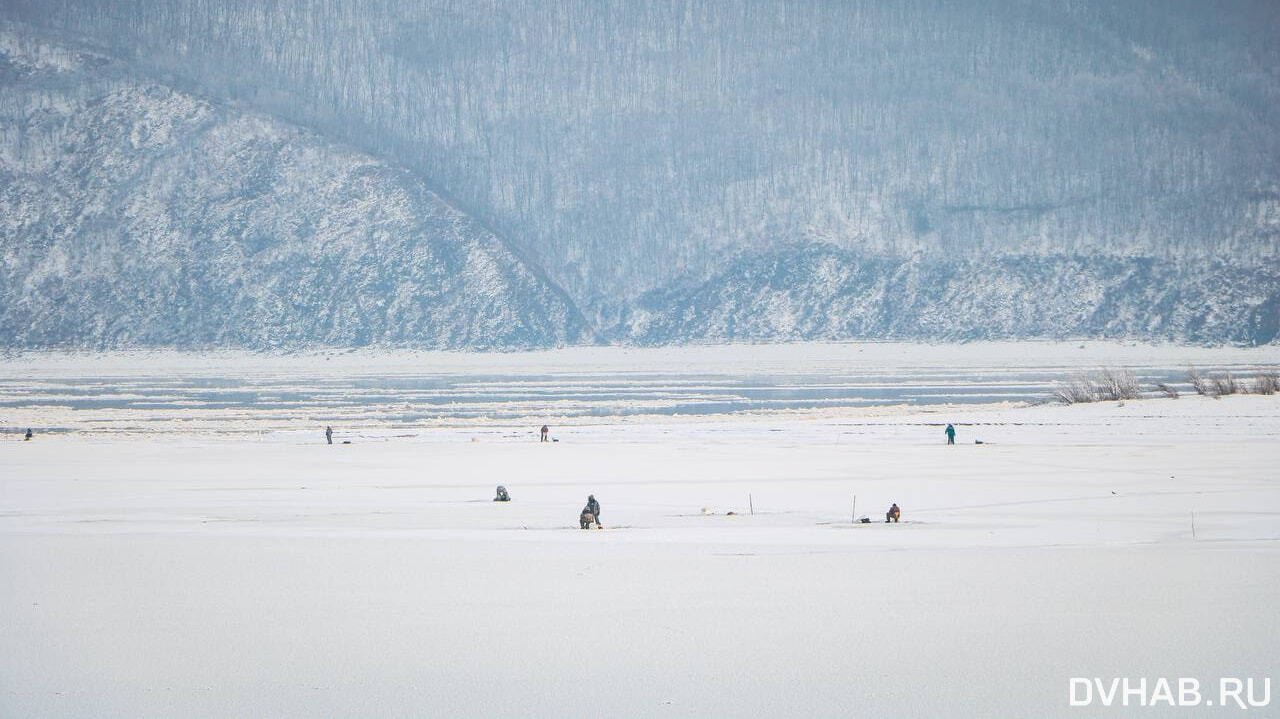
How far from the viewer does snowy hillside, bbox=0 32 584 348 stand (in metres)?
149

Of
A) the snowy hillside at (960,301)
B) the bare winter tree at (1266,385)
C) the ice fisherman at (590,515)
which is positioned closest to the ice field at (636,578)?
the ice fisherman at (590,515)

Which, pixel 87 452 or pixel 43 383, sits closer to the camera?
pixel 87 452

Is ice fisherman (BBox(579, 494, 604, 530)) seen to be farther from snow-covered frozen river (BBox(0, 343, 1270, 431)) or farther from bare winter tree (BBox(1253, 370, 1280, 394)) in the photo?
bare winter tree (BBox(1253, 370, 1280, 394))

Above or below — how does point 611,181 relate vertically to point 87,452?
above

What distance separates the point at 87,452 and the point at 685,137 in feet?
557

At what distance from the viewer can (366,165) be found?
17288cm

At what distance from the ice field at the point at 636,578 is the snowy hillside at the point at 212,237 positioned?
120641 mm

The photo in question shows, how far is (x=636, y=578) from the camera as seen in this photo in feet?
46.0

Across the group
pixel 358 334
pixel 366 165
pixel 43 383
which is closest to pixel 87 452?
pixel 43 383

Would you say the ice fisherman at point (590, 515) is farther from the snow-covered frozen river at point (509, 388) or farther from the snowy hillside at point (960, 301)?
the snowy hillside at point (960, 301)

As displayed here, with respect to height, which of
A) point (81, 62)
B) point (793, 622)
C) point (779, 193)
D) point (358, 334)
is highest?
point (81, 62)

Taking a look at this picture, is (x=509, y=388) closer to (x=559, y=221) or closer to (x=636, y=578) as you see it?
(x=636, y=578)

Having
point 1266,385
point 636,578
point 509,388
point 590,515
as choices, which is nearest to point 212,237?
point 509,388

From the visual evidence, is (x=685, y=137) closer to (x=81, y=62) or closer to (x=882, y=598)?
(x=81, y=62)
